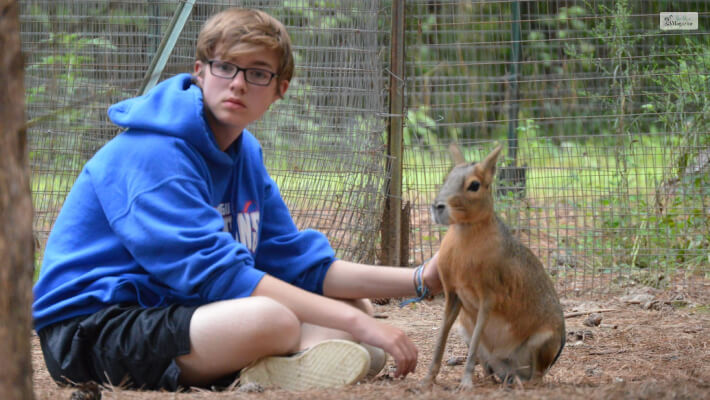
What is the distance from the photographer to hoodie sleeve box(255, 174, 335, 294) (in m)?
3.87

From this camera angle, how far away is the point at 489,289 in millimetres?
3123

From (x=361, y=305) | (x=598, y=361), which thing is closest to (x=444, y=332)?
(x=361, y=305)

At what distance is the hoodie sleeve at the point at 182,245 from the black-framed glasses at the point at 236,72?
0.52 meters

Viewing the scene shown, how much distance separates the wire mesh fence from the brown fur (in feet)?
9.31

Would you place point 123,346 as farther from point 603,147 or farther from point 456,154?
point 603,147

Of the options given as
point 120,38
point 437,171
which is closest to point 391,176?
point 437,171

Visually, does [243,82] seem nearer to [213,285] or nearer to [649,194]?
[213,285]

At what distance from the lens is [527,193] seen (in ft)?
21.4

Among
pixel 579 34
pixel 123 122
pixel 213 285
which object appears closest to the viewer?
pixel 213 285

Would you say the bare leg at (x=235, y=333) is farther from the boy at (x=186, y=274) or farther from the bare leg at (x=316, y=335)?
the bare leg at (x=316, y=335)

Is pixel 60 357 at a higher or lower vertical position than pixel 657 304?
higher

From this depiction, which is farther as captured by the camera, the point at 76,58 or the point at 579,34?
the point at 579,34

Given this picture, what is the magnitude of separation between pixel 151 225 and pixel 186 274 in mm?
228

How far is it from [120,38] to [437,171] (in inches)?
110
